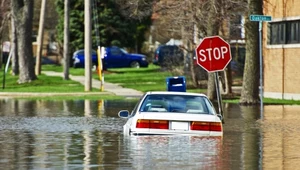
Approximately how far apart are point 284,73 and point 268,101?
1742mm

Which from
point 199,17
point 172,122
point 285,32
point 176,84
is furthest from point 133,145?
point 285,32

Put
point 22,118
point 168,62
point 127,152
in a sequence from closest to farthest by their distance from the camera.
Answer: point 127,152, point 22,118, point 168,62

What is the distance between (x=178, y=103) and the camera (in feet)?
63.7

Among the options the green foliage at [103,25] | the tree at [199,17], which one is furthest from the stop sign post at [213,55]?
the green foliage at [103,25]

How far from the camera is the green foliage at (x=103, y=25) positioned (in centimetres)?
6768

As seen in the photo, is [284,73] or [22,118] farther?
[284,73]

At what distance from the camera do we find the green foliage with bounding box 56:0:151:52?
222ft

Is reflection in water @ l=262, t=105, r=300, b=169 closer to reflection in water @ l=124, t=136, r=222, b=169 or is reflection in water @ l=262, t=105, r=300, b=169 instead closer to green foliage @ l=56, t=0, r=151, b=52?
reflection in water @ l=124, t=136, r=222, b=169

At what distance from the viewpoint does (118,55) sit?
226 feet

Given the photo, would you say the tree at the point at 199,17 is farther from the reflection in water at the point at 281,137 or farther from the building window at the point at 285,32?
the reflection in water at the point at 281,137

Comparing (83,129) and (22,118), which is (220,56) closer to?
(83,129)

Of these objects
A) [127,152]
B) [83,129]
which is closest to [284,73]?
[83,129]

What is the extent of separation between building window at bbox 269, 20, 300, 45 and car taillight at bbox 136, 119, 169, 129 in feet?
61.8

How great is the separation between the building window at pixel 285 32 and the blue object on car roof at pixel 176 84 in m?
5.70
